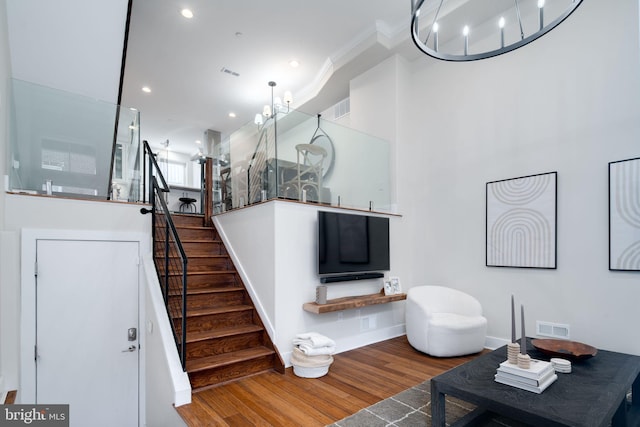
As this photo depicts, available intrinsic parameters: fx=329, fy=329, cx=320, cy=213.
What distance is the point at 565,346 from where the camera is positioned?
8.73 ft

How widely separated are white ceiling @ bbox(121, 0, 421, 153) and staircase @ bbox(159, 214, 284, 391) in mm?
3055

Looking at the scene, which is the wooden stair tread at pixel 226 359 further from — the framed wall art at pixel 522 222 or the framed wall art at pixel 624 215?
the framed wall art at pixel 624 215

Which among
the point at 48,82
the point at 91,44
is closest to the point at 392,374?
the point at 91,44

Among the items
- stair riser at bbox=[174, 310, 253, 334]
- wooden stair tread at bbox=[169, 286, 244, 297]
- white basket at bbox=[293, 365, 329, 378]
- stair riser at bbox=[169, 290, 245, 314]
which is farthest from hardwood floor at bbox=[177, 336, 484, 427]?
wooden stair tread at bbox=[169, 286, 244, 297]

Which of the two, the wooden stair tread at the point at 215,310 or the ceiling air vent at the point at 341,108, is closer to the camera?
Answer: the wooden stair tread at the point at 215,310

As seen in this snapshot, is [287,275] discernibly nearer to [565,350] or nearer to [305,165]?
[305,165]

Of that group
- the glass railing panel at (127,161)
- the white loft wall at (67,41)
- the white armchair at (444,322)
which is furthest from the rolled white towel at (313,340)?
the white loft wall at (67,41)

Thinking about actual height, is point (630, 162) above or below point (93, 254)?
above

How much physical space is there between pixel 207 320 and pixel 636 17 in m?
5.39

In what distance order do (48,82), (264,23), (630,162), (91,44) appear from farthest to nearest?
(264,23)
(48,82)
(91,44)
(630,162)

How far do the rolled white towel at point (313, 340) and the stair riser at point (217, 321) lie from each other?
2.26ft

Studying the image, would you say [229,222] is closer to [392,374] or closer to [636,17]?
[392,374]

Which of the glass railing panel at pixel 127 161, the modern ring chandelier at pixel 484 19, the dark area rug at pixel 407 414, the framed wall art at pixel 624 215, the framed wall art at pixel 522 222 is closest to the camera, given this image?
the dark area rug at pixel 407 414

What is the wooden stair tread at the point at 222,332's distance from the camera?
3314 millimetres
